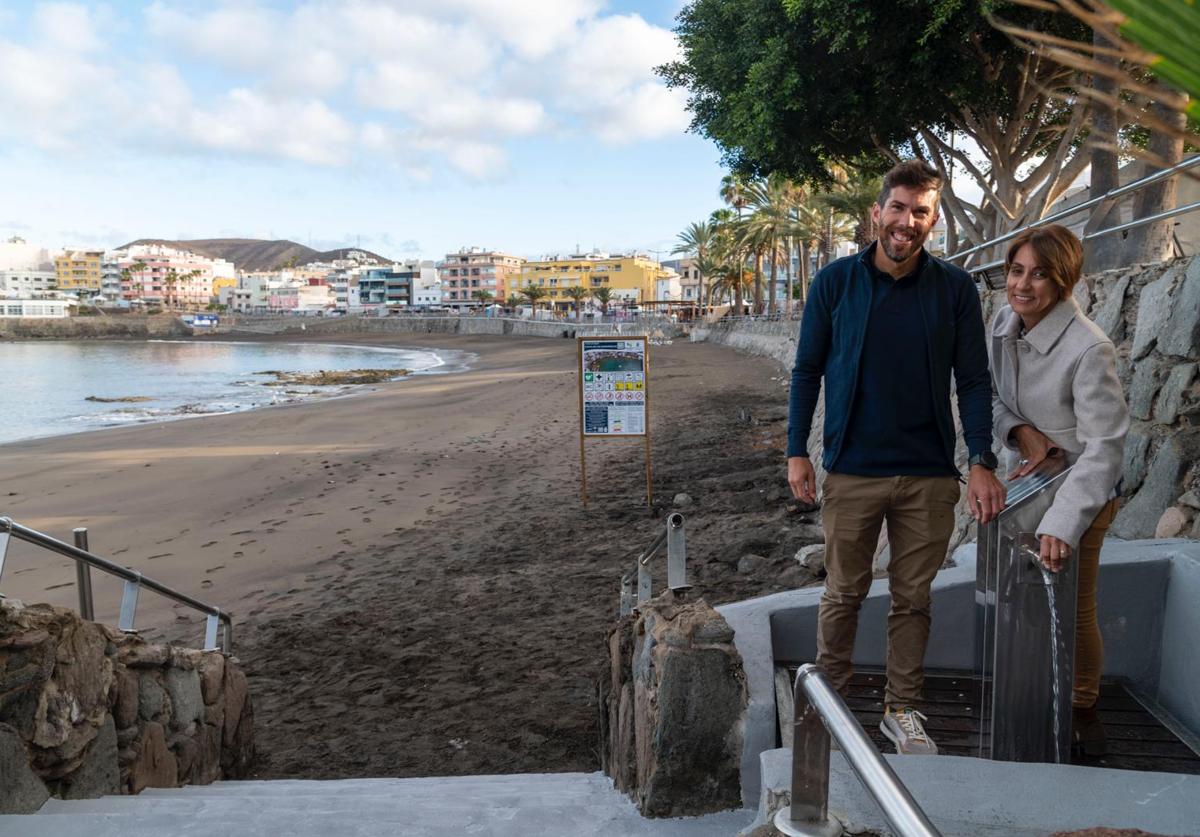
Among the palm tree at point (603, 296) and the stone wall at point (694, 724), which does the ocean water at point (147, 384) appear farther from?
the palm tree at point (603, 296)

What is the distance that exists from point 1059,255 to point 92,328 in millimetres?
124140

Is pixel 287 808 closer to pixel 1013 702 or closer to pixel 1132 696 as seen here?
pixel 1013 702

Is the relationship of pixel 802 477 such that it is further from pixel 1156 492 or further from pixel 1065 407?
pixel 1156 492

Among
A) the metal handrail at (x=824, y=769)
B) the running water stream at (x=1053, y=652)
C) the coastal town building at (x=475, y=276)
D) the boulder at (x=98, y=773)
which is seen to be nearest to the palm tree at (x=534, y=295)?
the coastal town building at (x=475, y=276)

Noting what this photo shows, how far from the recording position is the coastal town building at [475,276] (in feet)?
456

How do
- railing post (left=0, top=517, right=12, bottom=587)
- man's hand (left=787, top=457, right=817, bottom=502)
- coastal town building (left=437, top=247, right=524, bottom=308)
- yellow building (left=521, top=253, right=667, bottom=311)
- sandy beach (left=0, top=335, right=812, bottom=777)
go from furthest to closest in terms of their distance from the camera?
coastal town building (left=437, top=247, right=524, bottom=308), yellow building (left=521, top=253, right=667, bottom=311), sandy beach (left=0, top=335, right=812, bottom=777), railing post (left=0, top=517, right=12, bottom=587), man's hand (left=787, top=457, right=817, bottom=502)

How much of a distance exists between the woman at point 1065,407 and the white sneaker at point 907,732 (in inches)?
21.1

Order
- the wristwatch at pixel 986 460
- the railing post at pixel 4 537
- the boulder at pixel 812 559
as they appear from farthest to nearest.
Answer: the boulder at pixel 812 559
the railing post at pixel 4 537
the wristwatch at pixel 986 460

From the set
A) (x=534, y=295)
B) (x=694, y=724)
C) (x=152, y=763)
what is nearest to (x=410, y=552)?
(x=152, y=763)

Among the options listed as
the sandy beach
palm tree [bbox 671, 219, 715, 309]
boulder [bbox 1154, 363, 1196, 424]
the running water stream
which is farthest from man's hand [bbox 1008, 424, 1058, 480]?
palm tree [bbox 671, 219, 715, 309]

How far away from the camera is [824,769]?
171 centimetres

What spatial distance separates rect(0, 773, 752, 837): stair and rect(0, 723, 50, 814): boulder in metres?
0.06

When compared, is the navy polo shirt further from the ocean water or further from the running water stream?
the ocean water

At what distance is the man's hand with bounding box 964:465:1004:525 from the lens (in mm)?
2713
